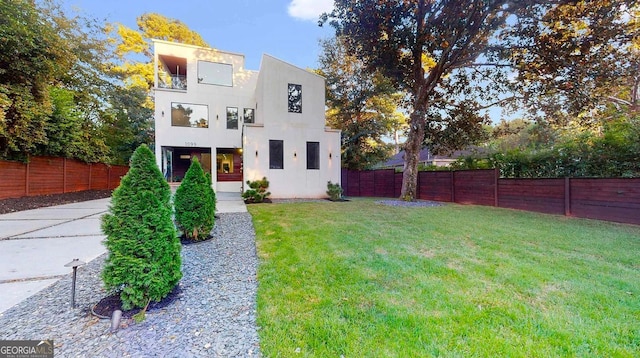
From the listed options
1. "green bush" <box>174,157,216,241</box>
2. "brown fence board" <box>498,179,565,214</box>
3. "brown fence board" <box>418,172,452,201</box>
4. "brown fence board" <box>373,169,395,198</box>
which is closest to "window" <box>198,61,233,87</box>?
"brown fence board" <box>373,169,395,198</box>

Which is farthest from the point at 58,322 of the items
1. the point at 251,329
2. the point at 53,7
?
the point at 53,7

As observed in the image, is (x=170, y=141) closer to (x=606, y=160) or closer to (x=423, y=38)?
(x=423, y=38)

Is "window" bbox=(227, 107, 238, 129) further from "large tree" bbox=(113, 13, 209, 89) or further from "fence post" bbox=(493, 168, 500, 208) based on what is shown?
"fence post" bbox=(493, 168, 500, 208)

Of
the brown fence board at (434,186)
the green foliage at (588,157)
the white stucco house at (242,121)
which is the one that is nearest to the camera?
the green foliage at (588,157)

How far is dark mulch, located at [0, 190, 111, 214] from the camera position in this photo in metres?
8.21

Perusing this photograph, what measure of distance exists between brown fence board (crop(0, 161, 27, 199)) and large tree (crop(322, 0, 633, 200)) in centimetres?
1204

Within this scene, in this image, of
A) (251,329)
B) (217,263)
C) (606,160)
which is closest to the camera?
(251,329)

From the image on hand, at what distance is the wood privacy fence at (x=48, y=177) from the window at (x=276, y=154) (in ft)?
19.2

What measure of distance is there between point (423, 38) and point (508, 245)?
7.76 meters

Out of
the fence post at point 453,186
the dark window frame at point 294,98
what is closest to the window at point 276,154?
the dark window frame at point 294,98

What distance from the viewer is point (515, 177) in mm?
9266

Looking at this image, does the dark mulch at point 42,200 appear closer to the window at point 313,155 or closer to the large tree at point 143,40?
the window at point 313,155

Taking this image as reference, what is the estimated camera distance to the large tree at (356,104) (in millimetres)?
16219

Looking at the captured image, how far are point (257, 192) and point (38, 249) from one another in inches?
266
